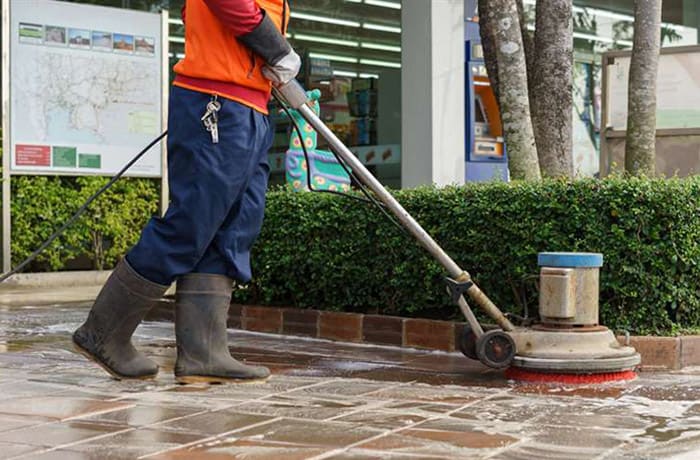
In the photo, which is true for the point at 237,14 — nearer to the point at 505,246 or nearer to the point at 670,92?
the point at 505,246

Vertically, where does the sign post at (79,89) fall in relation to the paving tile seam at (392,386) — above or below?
above

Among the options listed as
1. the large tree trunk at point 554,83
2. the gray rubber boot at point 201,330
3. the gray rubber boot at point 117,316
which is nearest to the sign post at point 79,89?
the large tree trunk at point 554,83

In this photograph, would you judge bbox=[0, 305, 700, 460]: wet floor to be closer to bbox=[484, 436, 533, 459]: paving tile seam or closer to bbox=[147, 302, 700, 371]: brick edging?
bbox=[484, 436, 533, 459]: paving tile seam

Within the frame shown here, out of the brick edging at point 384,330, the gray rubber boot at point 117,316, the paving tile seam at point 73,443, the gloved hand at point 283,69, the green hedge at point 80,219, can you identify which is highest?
the gloved hand at point 283,69

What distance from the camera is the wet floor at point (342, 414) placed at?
340cm

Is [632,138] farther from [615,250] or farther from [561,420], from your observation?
[561,420]

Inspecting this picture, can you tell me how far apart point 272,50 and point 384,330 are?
7.82 feet

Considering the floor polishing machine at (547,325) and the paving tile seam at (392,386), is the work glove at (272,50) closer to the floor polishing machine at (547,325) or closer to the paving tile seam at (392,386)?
the floor polishing machine at (547,325)

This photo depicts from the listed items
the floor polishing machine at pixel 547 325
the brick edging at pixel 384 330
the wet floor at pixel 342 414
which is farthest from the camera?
the brick edging at pixel 384 330

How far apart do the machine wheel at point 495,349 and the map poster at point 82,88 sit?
7214 mm

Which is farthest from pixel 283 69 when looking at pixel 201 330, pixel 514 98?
pixel 514 98

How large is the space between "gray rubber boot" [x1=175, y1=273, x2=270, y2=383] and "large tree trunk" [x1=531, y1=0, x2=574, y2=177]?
3.60m

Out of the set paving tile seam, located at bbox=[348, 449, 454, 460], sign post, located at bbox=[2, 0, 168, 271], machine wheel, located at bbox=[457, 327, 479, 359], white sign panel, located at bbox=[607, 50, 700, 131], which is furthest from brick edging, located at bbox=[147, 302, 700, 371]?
sign post, located at bbox=[2, 0, 168, 271]

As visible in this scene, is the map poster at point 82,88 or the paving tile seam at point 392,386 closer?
the paving tile seam at point 392,386
